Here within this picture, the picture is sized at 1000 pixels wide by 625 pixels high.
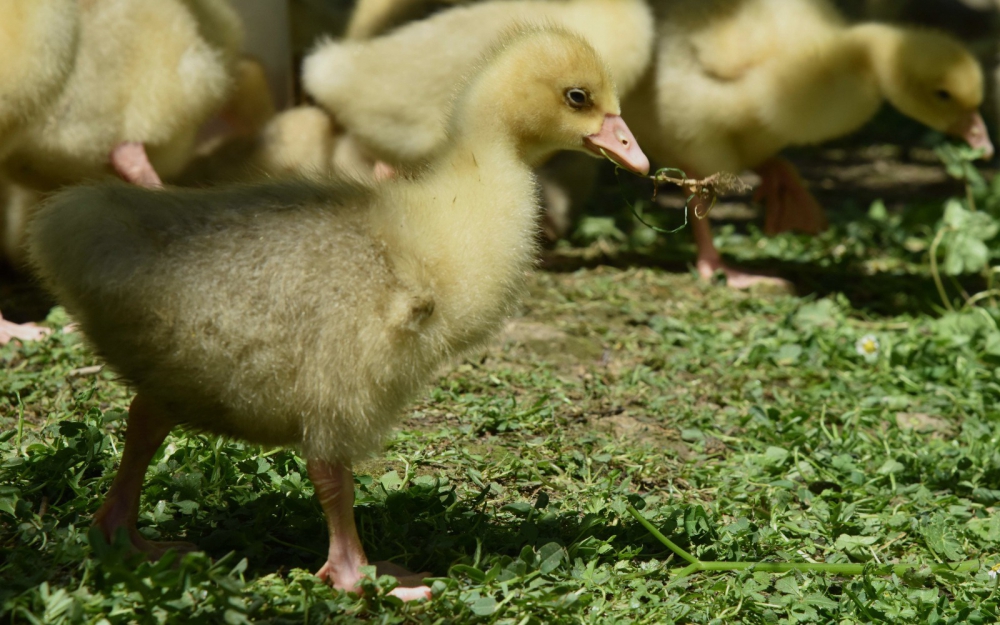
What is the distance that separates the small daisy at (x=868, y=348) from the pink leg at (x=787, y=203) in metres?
1.63

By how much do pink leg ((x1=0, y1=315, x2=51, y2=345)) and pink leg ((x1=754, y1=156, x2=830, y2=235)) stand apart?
359 centimetres

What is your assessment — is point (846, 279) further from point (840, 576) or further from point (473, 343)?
point (473, 343)

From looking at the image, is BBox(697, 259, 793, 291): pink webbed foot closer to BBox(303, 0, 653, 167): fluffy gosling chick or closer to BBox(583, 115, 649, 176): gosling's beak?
BBox(303, 0, 653, 167): fluffy gosling chick

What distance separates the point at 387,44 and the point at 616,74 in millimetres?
945

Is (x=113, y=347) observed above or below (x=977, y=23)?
above

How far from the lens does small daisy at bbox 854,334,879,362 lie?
4188 mm

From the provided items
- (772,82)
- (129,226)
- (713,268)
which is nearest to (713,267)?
(713,268)

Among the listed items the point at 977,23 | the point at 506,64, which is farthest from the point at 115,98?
the point at 977,23

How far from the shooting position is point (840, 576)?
2.69 meters

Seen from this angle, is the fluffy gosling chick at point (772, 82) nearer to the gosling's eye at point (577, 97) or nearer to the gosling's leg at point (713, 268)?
the gosling's leg at point (713, 268)

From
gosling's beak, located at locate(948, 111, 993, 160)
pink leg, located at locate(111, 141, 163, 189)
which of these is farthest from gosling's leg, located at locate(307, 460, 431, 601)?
gosling's beak, located at locate(948, 111, 993, 160)

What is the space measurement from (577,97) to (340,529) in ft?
3.70

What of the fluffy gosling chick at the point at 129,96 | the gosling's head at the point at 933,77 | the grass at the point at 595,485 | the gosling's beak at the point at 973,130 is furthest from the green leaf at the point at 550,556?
the gosling's beak at the point at 973,130

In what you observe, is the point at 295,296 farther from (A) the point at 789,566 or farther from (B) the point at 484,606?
(A) the point at 789,566
